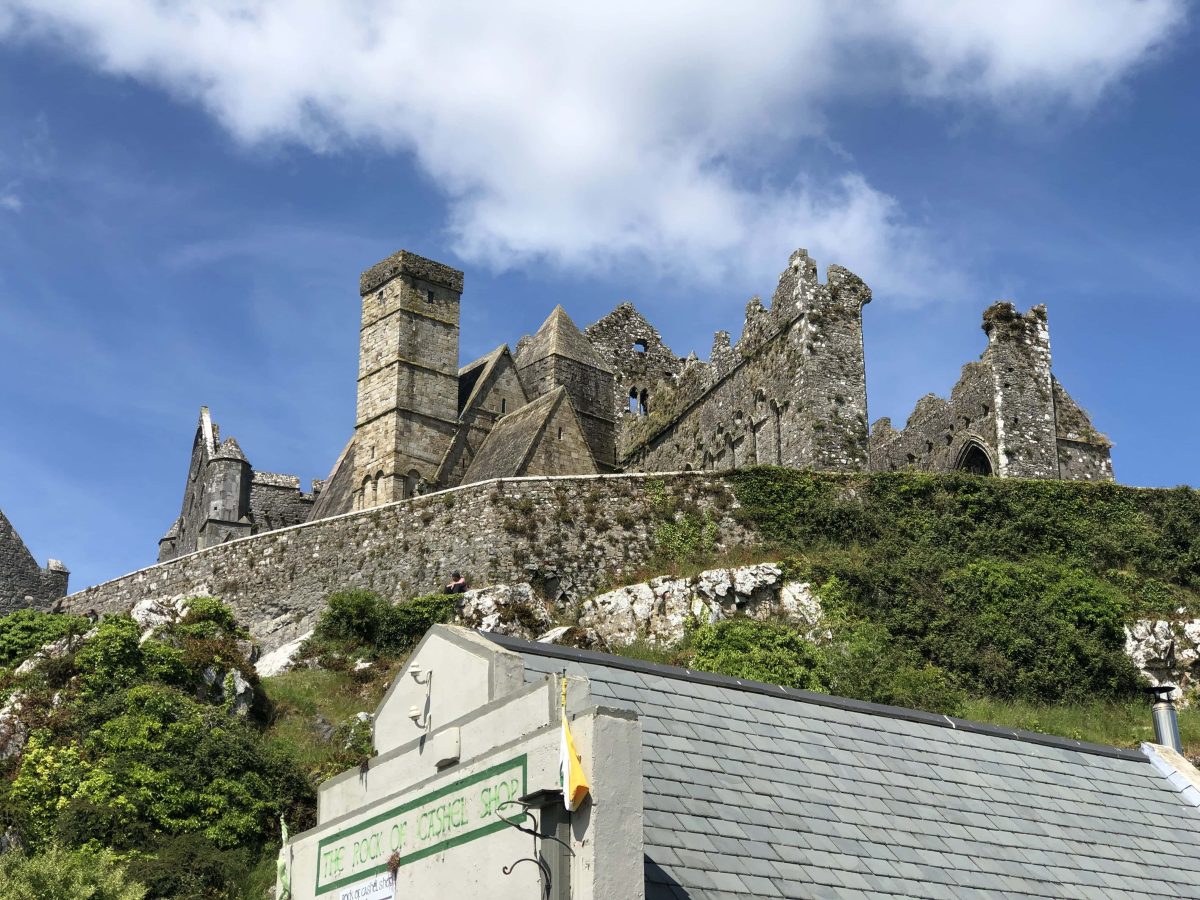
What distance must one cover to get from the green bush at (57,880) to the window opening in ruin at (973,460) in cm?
2714

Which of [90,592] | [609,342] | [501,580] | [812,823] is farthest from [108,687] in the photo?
[609,342]

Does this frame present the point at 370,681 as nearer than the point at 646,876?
No

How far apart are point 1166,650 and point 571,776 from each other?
2529 cm

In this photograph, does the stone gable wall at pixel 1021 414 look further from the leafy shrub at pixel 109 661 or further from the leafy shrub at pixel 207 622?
the leafy shrub at pixel 109 661

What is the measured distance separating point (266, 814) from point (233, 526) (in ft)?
75.2

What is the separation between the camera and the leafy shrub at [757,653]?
29.7 metres

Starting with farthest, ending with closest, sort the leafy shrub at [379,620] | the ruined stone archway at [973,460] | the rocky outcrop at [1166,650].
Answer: the ruined stone archway at [973,460], the leafy shrub at [379,620], the rocky outcrop at [1166,650]

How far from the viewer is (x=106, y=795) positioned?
82.0 ft

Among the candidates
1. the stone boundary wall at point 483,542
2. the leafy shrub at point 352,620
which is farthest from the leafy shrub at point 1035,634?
the leafy shrub at point 352,620

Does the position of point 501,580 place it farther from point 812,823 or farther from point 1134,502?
point 812,823

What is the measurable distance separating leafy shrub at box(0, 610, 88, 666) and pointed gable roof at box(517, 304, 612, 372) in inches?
614

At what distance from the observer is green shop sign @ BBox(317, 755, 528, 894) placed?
1152 cm

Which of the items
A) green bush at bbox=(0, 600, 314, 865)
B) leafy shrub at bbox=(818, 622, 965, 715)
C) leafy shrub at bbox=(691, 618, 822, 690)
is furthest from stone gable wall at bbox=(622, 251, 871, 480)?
green bush at bbox=(0, 600, 314, 865)

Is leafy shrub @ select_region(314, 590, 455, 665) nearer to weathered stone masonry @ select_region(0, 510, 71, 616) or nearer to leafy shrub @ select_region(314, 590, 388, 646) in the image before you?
leafy shrub @ select_region(314, 590, 388, 646)
